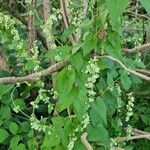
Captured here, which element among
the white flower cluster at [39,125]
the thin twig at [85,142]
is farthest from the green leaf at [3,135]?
the thin twig at [85,142]

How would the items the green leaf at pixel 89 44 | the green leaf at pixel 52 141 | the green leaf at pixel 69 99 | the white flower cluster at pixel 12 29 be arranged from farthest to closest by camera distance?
1. the green leaf at pixel 52 141
2. the white flower cluster at pixel 12 29
3. the green leaf at pixel 69 99
4. the green leaf at pixel 89 44

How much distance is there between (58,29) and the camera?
2602 millimetres

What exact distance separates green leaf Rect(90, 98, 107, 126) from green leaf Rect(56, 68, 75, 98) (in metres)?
0.17

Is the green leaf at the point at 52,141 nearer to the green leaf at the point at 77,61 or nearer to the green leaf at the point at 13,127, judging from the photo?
the green leaf at the point at 13,127

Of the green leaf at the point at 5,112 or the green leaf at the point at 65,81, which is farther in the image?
the green leaf at the point at 5,112

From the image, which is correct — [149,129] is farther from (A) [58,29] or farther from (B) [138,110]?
(A) [58,29]

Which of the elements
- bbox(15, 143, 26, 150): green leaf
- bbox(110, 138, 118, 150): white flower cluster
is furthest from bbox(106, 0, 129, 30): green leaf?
bbox(15, 143, 26, 150): green leaf

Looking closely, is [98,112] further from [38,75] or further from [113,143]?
[113,143]

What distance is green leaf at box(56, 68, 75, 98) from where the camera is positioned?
133 cm

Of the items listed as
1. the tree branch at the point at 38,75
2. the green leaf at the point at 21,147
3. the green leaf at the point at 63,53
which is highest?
the green leaf at the point at 63,53

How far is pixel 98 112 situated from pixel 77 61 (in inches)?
9.3

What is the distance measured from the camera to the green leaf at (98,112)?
1455 mm

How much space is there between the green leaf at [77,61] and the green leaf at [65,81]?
33mm

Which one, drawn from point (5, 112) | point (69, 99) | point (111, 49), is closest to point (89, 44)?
point (111, 49)
